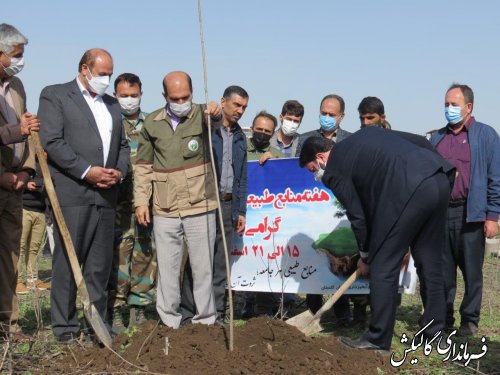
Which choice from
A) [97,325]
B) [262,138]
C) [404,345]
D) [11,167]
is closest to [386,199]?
[404,345]

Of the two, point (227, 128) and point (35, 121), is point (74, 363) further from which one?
point (227, 128)

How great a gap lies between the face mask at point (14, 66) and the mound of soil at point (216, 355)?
222 cm

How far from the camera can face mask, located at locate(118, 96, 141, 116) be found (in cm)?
669

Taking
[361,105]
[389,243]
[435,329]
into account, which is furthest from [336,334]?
[361,105]

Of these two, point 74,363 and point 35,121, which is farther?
point 35,121

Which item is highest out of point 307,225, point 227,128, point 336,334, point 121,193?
point 227,128

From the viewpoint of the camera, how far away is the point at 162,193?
19.9 ft

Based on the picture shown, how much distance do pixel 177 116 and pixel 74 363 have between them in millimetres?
2304

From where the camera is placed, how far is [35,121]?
5.24 meters

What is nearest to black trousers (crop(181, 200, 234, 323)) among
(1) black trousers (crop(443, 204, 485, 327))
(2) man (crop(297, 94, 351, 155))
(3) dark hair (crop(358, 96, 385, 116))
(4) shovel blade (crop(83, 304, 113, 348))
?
(2) man (crop(297, 94, 351, 155))

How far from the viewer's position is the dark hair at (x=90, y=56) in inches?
225

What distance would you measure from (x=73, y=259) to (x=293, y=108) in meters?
3.24

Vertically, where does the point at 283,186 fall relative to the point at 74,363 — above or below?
above

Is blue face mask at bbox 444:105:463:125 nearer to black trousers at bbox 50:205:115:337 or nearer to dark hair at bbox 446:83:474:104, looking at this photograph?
dark hair at bbox 446:83:474:104
